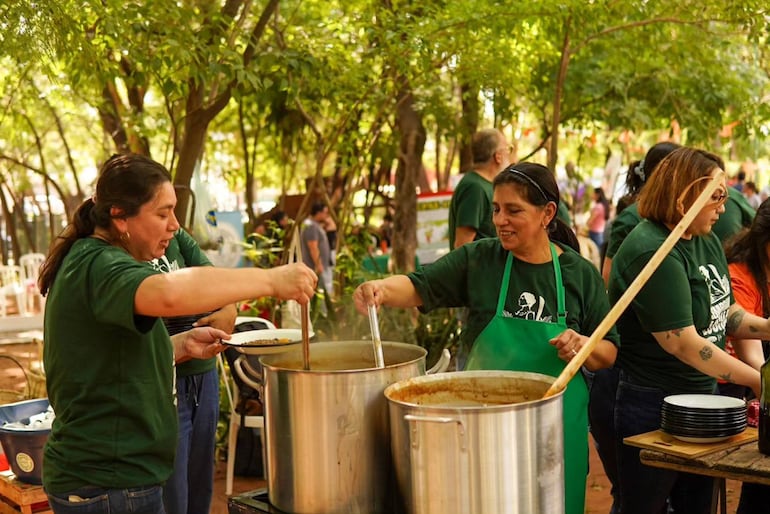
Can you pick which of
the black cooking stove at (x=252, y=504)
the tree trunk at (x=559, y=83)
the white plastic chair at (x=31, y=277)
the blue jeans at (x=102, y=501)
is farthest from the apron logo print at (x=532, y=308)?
the white plastic chair at (x=31, y=277)

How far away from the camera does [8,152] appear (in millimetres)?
16953

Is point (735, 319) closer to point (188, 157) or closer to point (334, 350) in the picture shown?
point (334, 350)

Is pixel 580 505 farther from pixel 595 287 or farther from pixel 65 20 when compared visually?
pixel 65 20

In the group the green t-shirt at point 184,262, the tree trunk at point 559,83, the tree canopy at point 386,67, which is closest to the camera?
the green t-shirt at point 184,262

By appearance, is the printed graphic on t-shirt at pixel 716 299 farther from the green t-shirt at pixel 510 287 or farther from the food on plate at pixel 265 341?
the food on plate at pixel 265 341

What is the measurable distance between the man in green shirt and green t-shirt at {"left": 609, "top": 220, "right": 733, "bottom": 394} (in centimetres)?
220

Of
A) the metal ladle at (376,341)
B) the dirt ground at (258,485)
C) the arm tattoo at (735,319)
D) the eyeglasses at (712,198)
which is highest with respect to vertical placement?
the eyeglasses at (712,198)

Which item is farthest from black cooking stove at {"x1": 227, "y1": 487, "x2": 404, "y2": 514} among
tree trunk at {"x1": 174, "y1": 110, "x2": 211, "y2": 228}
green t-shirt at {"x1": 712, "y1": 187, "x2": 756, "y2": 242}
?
tree trunk at {"x1": 174, "y1": 110, "x2": 211, "y2": 228}

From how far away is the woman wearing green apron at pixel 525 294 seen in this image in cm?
286

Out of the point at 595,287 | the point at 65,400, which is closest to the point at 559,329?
the point at 595,287

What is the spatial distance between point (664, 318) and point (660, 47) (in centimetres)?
562

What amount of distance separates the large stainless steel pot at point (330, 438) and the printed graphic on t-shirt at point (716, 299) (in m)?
1.28

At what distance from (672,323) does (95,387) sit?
1787 mm

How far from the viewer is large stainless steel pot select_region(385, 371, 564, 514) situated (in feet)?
6.99
